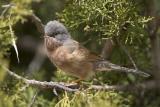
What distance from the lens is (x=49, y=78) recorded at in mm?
6469

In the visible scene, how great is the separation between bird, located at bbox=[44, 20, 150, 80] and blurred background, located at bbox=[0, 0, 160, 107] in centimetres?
11

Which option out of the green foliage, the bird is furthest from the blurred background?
the bird

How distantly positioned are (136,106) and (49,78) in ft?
4.07

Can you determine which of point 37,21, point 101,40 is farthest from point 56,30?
point 101,40

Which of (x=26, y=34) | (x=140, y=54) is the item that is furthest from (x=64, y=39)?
(x=26, y=34)

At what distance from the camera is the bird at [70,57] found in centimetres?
491

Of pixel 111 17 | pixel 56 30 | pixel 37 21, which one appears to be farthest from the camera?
pixel 56 30

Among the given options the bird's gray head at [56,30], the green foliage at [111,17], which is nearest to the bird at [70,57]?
the bird's gray head at [56,30]

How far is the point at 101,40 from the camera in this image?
510cm

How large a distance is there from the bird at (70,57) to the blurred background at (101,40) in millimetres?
106

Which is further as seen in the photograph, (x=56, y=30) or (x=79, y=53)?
(x=79, y=53)

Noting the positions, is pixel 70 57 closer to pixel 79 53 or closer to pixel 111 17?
pixel 79 53

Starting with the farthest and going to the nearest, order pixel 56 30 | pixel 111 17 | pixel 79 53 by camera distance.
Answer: pixel 79 53 → pixel 56 30 → pixel 111 17

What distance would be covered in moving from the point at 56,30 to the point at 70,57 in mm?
287
